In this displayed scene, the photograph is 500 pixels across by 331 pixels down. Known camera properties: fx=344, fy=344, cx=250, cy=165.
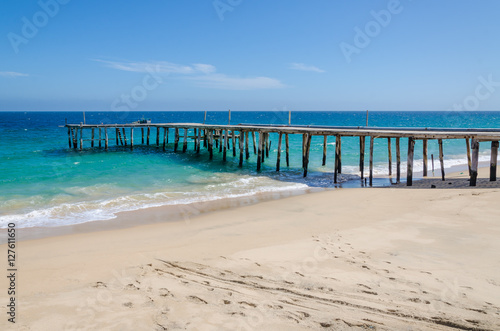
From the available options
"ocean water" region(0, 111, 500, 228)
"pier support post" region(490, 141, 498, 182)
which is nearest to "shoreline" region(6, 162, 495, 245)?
"ocean water" region(0, 111, 500, 228)

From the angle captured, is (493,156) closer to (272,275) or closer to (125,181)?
(272,275)

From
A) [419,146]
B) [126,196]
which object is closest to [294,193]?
[126,196]

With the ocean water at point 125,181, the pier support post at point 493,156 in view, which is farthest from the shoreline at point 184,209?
the pier support post at point 493,156

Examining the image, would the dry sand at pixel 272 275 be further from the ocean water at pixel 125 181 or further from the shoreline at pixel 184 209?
the ocean water at pixel 125 181

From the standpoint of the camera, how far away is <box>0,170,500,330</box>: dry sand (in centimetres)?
462

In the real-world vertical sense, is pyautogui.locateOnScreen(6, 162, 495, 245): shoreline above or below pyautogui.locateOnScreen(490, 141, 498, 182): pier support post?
below

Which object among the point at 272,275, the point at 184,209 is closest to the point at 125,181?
the point at 184,209

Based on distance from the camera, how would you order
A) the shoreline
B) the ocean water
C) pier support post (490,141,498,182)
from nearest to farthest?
the shoreline → the ocean water → pier support post (490,141,498,182)

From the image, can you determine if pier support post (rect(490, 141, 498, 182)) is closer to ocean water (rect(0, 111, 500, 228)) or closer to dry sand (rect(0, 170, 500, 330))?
ocean water (rect(0, 111, 500, 228))

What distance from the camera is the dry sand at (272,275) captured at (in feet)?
15.2

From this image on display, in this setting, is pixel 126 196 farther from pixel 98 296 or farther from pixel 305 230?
pixel 98 296

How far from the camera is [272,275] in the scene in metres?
5.94

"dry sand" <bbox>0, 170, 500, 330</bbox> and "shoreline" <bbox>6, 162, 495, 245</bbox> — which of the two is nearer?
"dry sand" <bbox>0, 170, 500, 330</bbox>

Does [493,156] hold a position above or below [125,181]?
above
